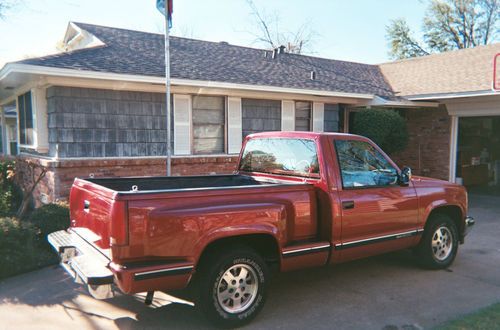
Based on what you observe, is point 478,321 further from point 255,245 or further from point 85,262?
point 85,262

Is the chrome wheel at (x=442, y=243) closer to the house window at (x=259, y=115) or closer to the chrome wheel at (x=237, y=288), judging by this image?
the chrome wheel at (x=237, y=288)

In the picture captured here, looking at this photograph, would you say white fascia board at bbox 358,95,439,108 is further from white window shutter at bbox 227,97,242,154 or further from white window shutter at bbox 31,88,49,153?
white window shutter at bbox 31,88,49,153

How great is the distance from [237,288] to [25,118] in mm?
9203

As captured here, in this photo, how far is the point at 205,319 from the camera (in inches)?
159

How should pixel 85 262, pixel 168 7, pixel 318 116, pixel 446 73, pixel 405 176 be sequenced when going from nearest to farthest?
pixel 85 262 < pixel 405 176 < pixel 168 7 < pixel 318 116 < pixel 446 73

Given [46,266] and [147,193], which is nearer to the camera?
[147,193]

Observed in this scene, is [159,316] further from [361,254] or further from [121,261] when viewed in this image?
[361,254]

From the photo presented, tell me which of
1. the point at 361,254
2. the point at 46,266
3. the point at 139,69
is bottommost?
the point at 46,266

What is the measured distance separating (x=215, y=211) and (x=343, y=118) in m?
10.5

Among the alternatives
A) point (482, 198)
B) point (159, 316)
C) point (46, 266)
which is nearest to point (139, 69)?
point (46, 266)

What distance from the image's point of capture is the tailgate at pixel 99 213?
3.46 meters

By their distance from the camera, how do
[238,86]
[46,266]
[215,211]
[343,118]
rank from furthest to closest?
1. [343,118]
2. [238,86]
3. [46,266]
4. [215,211]

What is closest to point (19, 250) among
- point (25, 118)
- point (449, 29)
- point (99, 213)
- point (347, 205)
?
point (99, 213)

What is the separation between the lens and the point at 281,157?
539cm
